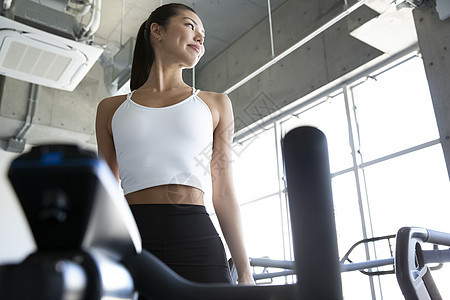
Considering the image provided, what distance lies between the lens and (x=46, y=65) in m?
3.51

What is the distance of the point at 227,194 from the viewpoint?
1028 mm

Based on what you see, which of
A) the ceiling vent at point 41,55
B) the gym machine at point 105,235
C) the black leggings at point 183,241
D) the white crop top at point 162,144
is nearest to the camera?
the gym machine at point 105,235

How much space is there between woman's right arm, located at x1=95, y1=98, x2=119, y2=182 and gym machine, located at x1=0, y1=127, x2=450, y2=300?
77 centimetres

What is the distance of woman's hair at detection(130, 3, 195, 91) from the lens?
3.98 ft

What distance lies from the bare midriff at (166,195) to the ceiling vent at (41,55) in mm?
2575

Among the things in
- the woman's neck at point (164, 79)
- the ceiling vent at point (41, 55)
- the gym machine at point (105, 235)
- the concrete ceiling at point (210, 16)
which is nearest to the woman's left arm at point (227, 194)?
the woman's neck at point (164, 79)

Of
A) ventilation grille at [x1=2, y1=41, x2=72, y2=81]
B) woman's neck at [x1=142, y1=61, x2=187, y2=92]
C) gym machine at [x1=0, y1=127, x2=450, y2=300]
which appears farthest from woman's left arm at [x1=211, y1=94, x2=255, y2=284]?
ventilation grille at [x1=2, y1=41, x2=72, y2=81]

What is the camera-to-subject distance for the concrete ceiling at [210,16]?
229 inches

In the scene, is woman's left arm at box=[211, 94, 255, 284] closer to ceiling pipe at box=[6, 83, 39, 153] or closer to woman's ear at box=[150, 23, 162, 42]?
woman's ear at box=[150, 23, 162, 42]

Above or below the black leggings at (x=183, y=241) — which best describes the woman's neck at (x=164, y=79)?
above

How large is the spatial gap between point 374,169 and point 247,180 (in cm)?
203

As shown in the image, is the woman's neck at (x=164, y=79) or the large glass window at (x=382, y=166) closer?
the woman's neck at (x=164, y=79)

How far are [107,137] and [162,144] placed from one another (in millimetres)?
200

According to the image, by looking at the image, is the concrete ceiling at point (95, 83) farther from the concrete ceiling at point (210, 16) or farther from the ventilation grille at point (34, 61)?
the ventilation grille at point (34, 61)
